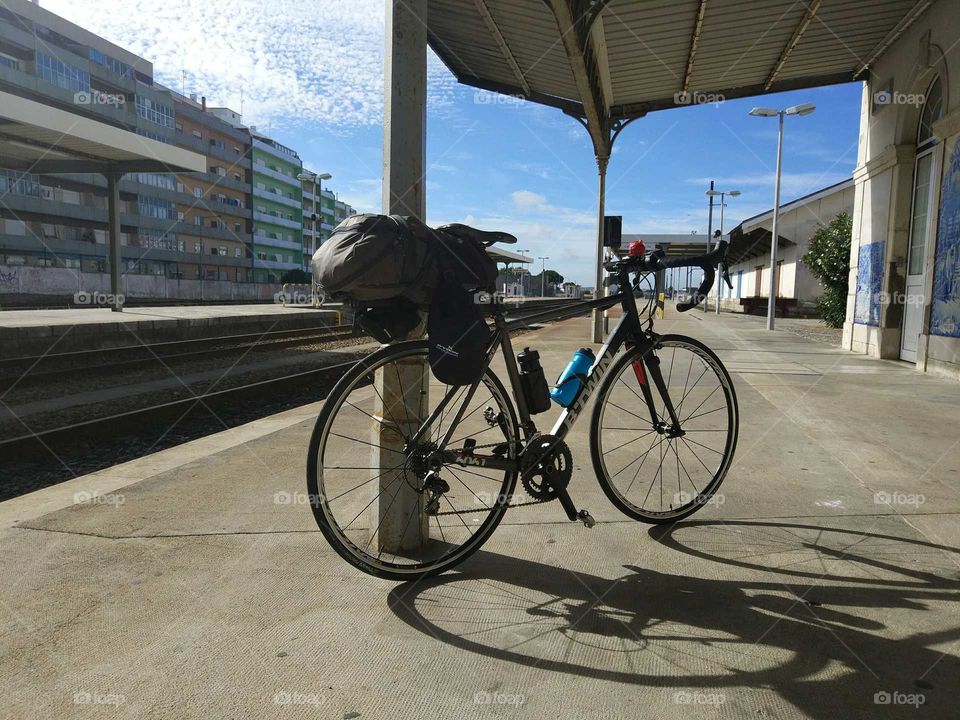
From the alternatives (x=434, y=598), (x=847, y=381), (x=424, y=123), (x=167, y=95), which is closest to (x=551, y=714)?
(x=434, y=598)

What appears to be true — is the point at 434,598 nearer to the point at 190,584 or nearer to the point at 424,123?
the point at 190,584

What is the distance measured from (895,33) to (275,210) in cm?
7623

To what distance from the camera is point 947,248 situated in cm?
890

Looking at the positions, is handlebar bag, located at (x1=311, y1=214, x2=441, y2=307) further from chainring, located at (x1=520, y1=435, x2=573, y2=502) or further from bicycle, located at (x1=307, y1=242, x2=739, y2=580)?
chainring, located at (x1=520, y1=435, x2=573, y2=502)

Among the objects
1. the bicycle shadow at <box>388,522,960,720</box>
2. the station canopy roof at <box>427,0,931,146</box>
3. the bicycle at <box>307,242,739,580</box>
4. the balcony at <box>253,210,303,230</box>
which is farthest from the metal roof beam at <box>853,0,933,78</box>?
the balcony at <box>253,210,303,230</box>

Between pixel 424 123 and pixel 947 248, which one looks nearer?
pixel 424 123

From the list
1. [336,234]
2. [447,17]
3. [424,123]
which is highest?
[447,17]

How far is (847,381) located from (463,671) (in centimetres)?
809

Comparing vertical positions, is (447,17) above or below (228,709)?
above

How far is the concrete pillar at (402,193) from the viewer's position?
2658 mm

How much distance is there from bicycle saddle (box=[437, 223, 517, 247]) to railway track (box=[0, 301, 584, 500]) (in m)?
0.32

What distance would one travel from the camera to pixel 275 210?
256ft

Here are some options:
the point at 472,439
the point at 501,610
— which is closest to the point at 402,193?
the point at 472,439

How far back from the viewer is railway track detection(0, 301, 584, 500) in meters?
4.91
